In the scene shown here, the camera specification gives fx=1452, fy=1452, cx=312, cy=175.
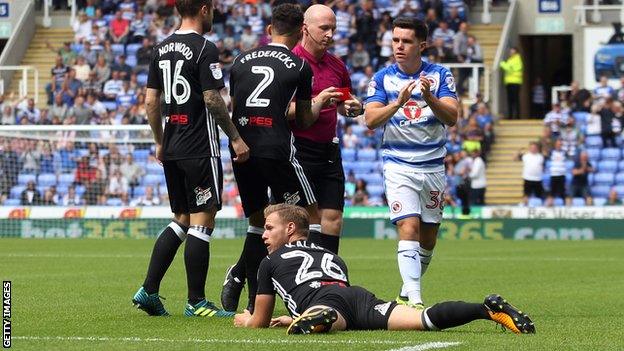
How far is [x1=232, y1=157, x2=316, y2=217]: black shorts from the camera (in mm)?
10828

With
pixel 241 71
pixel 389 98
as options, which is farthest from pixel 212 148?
pixel 389 98

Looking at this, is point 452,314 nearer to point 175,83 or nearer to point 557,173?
point 175,83

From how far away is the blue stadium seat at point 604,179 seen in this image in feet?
101

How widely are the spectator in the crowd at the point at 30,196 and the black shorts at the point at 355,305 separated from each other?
2057 cm

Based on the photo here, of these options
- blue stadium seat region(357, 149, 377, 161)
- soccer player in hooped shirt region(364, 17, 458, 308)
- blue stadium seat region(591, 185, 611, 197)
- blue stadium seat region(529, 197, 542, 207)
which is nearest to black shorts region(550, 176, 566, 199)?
blue stadium seat region(529, 197, 542, 207)

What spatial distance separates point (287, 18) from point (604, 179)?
68.4 ft

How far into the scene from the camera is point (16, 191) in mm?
29281

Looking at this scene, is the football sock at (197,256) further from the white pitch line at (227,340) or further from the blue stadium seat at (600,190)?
the blue stadium seat at (600,190)

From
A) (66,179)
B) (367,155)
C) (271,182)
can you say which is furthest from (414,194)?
(367,155)

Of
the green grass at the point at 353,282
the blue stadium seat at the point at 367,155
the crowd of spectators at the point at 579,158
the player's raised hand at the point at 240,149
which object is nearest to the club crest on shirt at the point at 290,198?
the player's raised hand at the point at 240,149

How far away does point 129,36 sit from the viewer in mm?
38469

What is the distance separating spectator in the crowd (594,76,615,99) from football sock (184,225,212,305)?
2244 cm

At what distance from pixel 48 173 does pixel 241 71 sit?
18921 millimetres

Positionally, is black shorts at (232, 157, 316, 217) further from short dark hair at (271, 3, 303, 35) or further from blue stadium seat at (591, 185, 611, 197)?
blue stadium seat at (591, 185, 611, 197)
